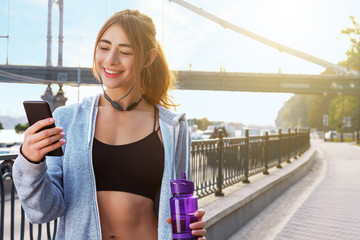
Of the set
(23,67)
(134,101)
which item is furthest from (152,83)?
(23,67)

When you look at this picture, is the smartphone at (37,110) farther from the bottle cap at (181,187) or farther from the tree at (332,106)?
the tree at (332,106)

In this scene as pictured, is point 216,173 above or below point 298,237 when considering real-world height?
above

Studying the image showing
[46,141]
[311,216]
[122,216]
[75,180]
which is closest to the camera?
[46,141]

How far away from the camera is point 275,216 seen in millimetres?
7176

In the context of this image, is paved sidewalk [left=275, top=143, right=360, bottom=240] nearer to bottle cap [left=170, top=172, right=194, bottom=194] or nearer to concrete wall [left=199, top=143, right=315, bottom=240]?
concrete wall [left=199, top=143, right=315, bottom=240]

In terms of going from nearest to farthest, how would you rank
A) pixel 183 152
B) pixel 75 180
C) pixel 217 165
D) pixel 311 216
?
pixel 75 180
pixel 183 152
pixel 217 165
pixel 311 216

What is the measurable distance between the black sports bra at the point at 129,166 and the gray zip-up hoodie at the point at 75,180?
0.04m

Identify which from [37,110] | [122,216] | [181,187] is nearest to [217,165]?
[122,216]

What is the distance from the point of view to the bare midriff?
1781 mm

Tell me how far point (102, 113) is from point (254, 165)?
7456 millimetres

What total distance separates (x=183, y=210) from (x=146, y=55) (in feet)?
2.73

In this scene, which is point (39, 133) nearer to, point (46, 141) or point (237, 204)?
point (46, 141)

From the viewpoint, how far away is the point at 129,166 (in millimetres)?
1770

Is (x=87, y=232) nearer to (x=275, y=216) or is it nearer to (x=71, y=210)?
(x=71, y=210)
